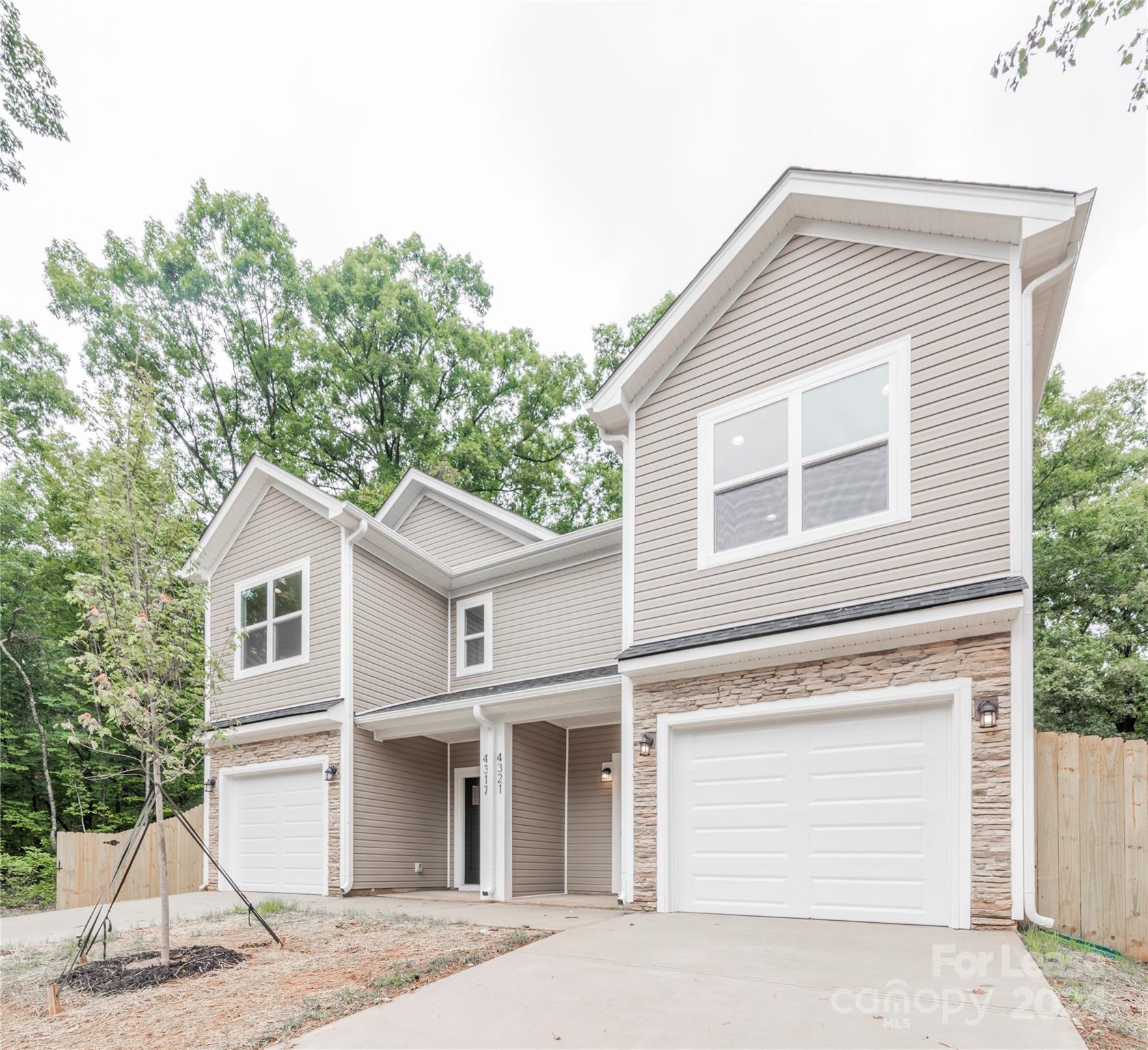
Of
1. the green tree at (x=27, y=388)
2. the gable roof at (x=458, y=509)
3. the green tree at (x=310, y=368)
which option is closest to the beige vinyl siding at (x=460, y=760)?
the gable roof at (x=458, y=509)

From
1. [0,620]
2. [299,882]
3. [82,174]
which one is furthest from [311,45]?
[299,882]

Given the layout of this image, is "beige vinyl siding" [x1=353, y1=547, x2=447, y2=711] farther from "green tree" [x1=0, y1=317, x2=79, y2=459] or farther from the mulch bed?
"green tree" [x1=0, y1=317, x2=79, y2=459]

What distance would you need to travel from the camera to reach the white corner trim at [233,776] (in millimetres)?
11734

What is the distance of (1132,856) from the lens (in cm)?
649

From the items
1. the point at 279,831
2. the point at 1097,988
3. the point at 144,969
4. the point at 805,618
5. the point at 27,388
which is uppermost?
the point at 27,388

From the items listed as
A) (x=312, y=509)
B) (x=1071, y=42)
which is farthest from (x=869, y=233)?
(x=312, y=509)

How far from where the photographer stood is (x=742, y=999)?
4590 millimetres

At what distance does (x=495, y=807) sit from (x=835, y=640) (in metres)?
5.54

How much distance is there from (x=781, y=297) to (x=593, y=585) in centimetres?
531

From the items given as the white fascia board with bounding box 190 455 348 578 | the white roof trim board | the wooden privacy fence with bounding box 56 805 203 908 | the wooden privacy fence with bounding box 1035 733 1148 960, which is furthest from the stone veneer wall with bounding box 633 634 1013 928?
the wooden privacy fence with bounding box 56 805 203 908

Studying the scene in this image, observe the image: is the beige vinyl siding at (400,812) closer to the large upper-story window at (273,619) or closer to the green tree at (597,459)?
the large upper-story window at (273,619)

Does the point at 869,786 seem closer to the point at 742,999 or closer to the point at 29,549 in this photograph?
the point at 742,999

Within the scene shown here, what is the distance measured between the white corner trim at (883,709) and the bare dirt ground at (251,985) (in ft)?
5.83

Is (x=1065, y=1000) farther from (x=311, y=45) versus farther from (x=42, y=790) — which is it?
(x=42, y=790)
